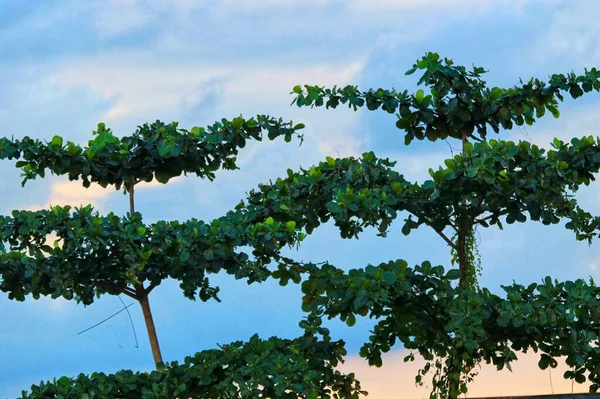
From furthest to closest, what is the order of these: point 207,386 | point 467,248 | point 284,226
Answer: point 467,248, point 207,386, point 284,226

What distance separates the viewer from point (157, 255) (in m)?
5.69

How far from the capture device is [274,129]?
5.88 meters

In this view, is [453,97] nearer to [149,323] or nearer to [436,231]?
[436,231]

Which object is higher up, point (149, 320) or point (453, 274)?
point (149, 320)

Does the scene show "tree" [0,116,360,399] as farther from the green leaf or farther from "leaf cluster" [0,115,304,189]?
the green leaf

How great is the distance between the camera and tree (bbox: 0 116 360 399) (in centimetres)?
524

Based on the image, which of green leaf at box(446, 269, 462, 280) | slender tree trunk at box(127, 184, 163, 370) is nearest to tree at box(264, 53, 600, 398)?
green leaf at box(446, 269, 462, 280)

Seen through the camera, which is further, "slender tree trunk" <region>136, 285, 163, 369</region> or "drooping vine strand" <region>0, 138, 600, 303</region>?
"slender tree trunk" <region>136, 285, 163, 369</region>

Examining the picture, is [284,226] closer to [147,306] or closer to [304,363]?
[304,363]

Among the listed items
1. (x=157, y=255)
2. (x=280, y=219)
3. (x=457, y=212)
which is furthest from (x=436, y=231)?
(x=157, y=255)

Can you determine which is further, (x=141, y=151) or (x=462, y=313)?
(x=141, y=151)

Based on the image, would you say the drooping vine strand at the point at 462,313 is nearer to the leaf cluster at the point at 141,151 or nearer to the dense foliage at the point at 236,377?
the dense foliage at the point at 236,377

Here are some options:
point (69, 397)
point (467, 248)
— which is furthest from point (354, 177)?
point (69, 397)

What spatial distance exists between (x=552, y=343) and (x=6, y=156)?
11.9 feet
